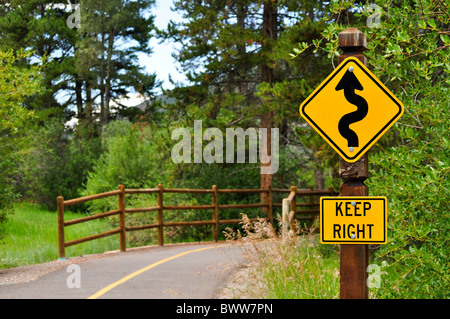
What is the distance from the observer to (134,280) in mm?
10430

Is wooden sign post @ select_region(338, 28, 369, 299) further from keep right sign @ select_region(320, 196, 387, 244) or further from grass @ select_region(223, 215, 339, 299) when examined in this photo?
grass @ select_region(223, 215, 339, 299)

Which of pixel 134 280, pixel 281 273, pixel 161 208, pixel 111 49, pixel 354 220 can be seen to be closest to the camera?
pixel 354 220

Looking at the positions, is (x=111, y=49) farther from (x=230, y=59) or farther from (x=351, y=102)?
(x=351, y=102)

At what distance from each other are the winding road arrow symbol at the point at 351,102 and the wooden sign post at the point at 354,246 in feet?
0.57

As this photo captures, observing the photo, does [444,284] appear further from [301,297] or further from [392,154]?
[301,297]

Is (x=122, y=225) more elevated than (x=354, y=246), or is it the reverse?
(x=354, y=246)

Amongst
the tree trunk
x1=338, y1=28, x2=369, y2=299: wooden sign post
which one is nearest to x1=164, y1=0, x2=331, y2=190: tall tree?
the tree trunk

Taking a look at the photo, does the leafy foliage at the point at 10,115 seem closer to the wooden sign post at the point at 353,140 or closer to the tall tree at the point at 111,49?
the wooden sign post at the point at 353,140

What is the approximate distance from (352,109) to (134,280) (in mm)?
6851

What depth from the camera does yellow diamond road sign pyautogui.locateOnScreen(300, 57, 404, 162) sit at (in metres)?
4.61

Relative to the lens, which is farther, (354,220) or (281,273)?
(281,273)

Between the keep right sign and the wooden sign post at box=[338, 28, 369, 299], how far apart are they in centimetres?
12

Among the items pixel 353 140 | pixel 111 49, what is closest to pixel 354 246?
pixel 353 140

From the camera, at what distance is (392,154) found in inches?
244
